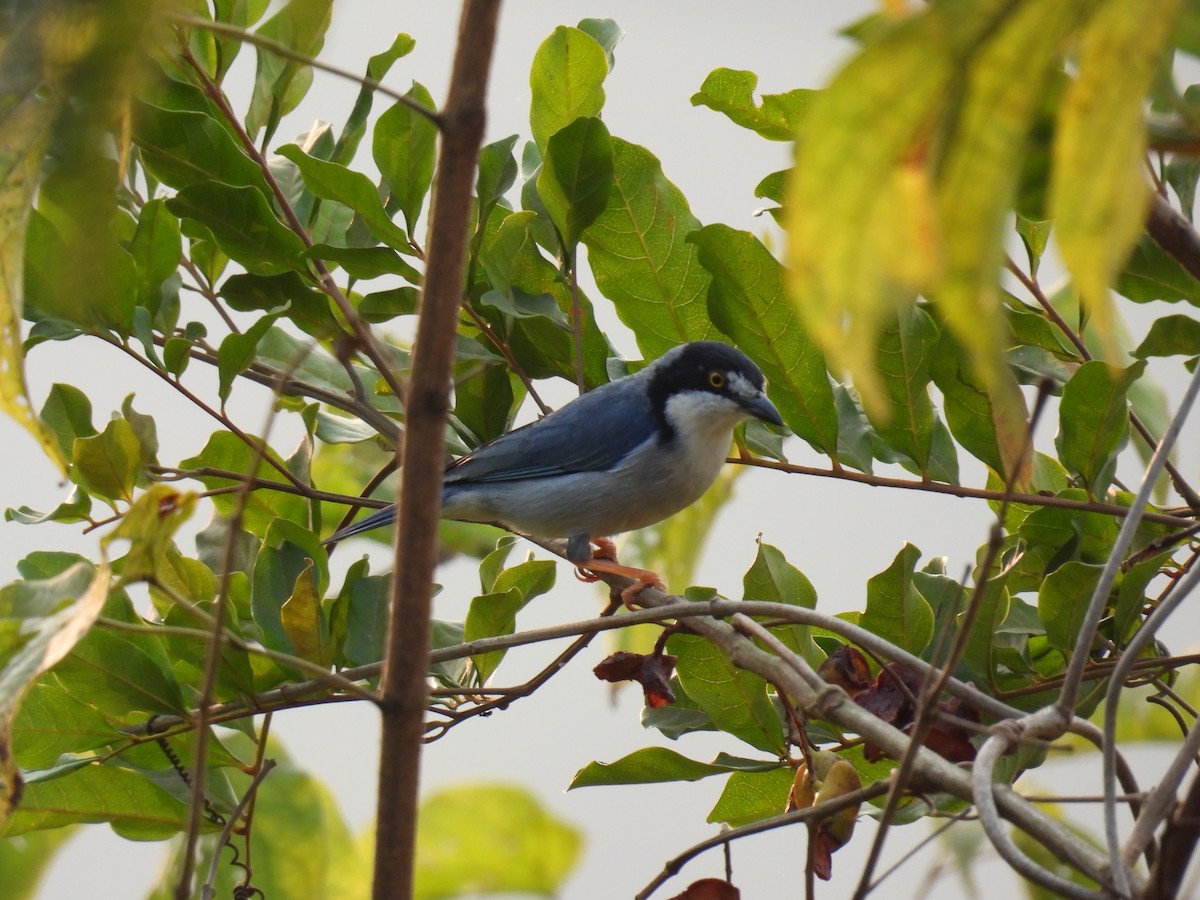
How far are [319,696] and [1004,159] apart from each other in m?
2.06

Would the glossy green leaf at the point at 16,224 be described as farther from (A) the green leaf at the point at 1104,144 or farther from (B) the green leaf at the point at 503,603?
(B) the green leaf at the point at 503,603

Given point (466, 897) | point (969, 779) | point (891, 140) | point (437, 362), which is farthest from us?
point (466, 897)

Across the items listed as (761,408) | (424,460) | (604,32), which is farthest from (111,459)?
(761,408)

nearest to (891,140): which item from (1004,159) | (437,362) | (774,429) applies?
(1004,159)

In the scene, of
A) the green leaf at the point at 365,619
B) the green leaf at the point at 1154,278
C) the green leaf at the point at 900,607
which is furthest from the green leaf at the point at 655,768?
the green leaf at the point at 1154,278

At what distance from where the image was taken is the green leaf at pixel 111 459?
8.41ft

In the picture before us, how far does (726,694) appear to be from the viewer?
8.39ft

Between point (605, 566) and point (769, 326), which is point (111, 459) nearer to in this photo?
point (769, 326)

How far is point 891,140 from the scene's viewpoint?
0.73 m

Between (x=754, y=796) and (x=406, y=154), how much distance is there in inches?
67.5

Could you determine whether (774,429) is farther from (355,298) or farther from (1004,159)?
(1004,159)

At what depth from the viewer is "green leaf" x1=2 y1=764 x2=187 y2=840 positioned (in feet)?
8.55

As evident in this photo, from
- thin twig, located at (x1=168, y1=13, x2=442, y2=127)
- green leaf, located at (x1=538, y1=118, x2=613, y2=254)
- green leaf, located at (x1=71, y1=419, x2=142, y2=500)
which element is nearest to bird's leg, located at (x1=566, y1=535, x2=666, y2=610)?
green leaf, located at (x1=538, y1=118, x2=613, y2=254)

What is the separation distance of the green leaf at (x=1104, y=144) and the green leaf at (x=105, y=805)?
2363mm
